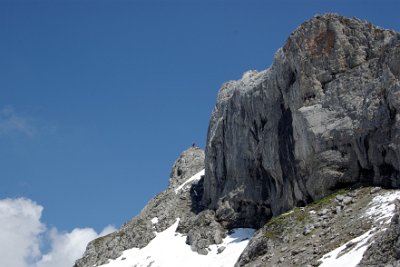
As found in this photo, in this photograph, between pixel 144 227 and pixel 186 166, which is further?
pixel 186 166

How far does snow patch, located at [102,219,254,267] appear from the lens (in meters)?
72.6

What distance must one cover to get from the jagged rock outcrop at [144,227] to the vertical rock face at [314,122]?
11.9 meters

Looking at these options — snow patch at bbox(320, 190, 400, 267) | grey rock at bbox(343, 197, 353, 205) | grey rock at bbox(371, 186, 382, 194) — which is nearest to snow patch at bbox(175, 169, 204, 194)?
grey rock at bbox(343, 197, 353, 205)

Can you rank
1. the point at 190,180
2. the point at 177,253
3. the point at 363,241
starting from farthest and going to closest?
the point at 190,180 < the point at 177,253 < the point at 363,241

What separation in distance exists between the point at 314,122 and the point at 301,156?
4.18 m

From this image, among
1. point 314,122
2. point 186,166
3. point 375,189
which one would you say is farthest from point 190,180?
point 375,189

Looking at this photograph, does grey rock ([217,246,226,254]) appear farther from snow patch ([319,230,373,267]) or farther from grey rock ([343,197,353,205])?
snow patch ([319,230,373,267])

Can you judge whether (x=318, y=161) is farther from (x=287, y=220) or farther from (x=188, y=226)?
(x=188, y=226)

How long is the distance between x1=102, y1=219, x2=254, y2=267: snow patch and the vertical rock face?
4.16 metres

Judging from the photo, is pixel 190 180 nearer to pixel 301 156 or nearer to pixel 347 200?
pixel 301 156

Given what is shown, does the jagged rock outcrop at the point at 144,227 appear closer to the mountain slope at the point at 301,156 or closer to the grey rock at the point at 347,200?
the mountain slope at the point at 301,156

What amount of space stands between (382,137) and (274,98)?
19728mm

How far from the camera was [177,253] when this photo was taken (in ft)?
263

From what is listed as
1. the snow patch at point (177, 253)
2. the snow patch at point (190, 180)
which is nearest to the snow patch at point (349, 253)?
the snow patch at point (177, 253)
